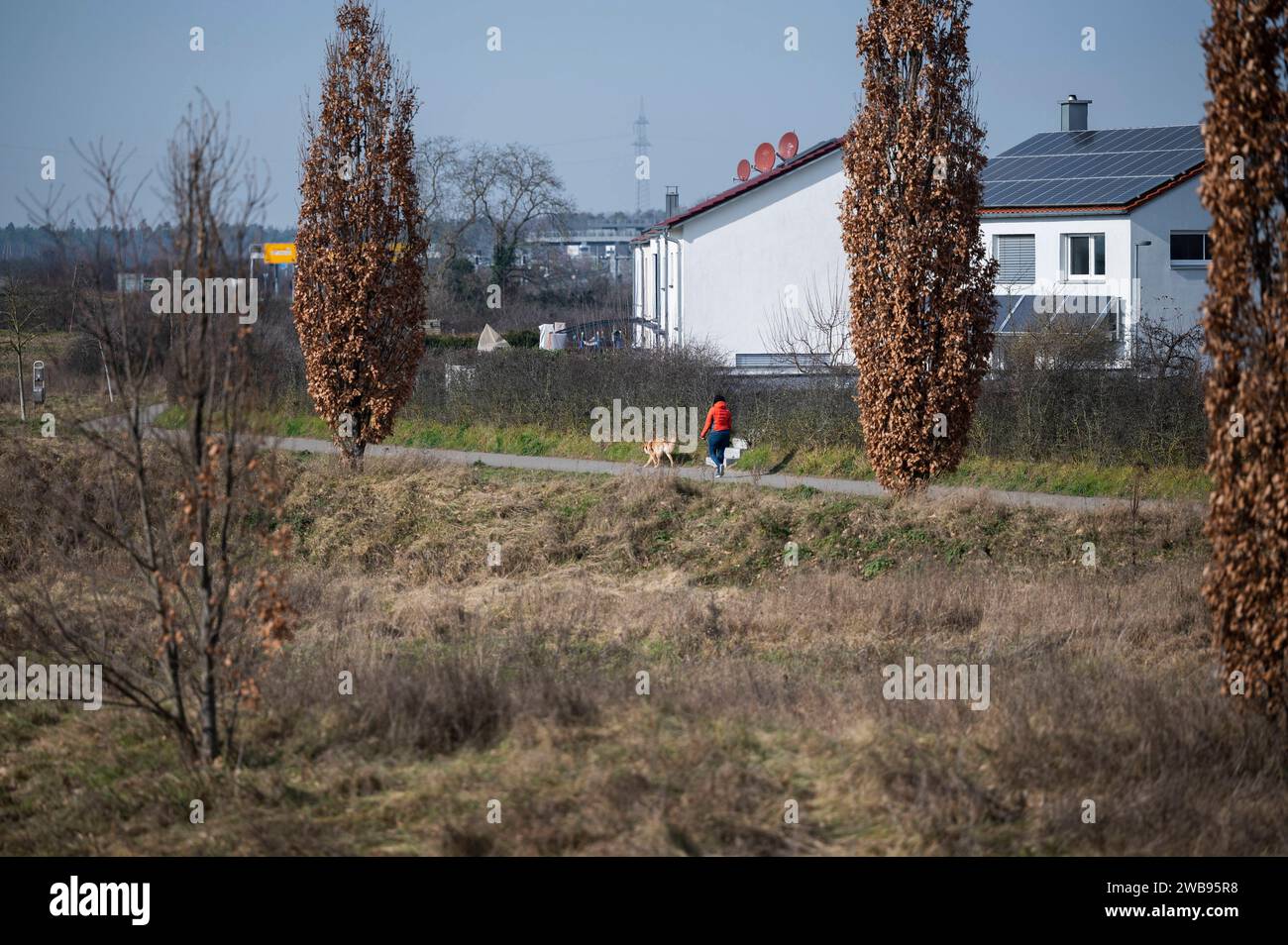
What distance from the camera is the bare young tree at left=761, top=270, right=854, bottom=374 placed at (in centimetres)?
3002

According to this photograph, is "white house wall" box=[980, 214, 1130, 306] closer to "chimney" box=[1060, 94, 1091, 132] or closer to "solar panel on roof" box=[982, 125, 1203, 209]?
"solar panel on roof" box=[982, 125, 1203, 209]

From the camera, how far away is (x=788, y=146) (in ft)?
121

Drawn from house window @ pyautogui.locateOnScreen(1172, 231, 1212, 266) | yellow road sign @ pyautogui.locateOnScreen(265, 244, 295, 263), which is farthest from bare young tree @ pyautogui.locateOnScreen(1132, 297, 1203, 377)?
yellow road sign @ pyautogui.locateOnScreen(265, 244, 295, 263)

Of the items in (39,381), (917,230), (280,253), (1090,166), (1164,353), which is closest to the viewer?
(917,230)

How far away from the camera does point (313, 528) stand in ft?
58.6

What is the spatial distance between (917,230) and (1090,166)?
23.0 meters

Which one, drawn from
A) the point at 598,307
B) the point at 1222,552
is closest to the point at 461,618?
the point at 1222,552

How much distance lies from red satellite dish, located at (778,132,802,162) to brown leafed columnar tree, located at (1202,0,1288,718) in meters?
29.9

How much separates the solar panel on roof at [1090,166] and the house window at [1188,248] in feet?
5.26

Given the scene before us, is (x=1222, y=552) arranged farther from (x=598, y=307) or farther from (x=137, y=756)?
(x=598, y=307)

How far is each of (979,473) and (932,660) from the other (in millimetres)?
10001

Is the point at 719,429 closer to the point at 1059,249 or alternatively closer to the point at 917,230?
the point at 917,230

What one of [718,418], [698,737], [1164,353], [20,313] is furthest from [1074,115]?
[698,737]
